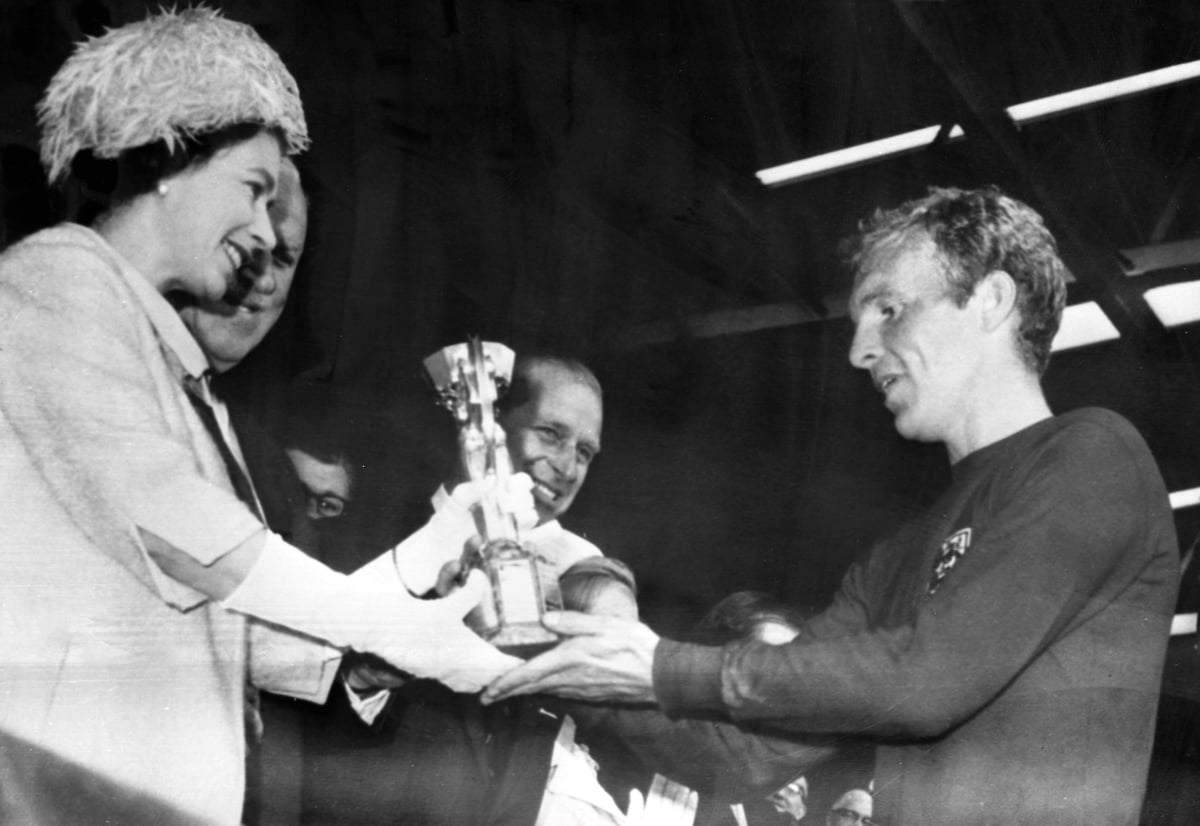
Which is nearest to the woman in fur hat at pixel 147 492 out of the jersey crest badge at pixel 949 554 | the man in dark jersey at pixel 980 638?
the man in dark jersey at pixel 980 638

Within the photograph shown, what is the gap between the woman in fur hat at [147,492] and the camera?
16.8 ft

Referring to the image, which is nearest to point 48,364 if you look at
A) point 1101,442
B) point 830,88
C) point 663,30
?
point 663,30

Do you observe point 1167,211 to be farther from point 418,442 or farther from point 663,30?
point 418,442

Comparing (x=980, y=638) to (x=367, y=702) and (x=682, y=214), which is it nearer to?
(x=682, y=214)

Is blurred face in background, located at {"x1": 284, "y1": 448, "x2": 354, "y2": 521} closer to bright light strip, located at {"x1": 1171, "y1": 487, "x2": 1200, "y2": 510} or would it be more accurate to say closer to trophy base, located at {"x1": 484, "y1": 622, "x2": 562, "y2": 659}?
trophy base, located at {"x1": 484, "y1": 622, "x2": 562, "y2": 659}

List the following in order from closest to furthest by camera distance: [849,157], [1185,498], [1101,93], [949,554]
Result: [949,554] < [1185,498] < [849,157] < [1101,93]

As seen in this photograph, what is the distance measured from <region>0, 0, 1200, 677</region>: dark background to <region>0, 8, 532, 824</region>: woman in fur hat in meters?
0.20

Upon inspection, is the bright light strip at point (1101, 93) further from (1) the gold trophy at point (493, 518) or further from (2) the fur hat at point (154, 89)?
(2) the fur hat at point (154, 89)

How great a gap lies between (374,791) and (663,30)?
103 inches

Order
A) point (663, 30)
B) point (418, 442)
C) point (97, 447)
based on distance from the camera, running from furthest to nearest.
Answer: point (663, 30), point (418, 442), point (97, 447)

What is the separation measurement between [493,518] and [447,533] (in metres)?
0.14

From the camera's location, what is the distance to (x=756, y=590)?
570 cm

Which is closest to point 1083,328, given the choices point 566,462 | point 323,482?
point 566,462

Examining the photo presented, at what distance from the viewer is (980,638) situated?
537cm
